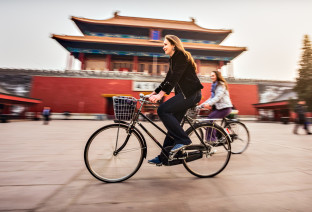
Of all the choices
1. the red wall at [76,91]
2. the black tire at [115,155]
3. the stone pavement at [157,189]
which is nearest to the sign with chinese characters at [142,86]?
the red wall at [76,91]

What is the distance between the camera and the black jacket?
1.80m

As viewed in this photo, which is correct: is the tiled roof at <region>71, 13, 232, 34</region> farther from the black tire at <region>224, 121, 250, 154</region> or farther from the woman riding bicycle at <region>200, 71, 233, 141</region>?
the black tire at <region>224, 121, 250, 154</region>

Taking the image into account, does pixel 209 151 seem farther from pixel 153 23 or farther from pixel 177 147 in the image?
pixel 153 23

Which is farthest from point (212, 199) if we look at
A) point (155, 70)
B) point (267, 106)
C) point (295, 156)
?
point (155, 70)

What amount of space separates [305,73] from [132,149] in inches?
719

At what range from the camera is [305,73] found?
47.7 feet

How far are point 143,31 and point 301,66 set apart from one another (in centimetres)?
1640

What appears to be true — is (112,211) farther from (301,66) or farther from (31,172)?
(301,66)

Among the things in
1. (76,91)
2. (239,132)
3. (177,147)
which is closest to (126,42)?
(76,91)

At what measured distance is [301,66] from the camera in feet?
48.9

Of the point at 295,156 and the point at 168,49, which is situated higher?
the point at 168,49

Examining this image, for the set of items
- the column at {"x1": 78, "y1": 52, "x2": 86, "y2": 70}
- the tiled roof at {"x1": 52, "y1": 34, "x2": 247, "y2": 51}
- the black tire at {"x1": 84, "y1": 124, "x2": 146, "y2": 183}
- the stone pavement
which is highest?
the tiled roof at {"x1": 52, "y1": 34, "x2": 247, "y2": 51}

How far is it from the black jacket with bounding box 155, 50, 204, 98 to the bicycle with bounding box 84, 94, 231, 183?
27 centimetres

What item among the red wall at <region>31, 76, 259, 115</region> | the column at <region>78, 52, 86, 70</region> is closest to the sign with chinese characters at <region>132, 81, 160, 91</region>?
the red wall at <region>31, 76, 259, 115</region>
